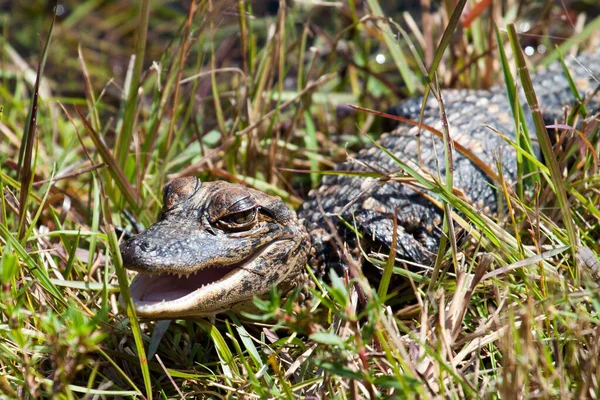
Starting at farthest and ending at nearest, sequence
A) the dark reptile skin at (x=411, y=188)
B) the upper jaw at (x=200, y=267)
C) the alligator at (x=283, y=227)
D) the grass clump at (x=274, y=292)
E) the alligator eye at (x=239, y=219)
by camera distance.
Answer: the dark reptile skin at (x=411, y=188) < the alligator eye at (x=239, y=219) < the alligator at (x=283, y=227) < the upper jaw at (x=200, y=267) < the grass clump at (x=274, y=292)

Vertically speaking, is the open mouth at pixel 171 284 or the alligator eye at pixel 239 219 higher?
the alligator eye at pixel 239 219

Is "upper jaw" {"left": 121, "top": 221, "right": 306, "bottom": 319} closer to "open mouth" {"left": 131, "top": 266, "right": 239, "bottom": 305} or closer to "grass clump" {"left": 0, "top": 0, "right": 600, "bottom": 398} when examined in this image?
"open mouth" {"left": 131, "top": 266, "right": 239, "bottom": 305}

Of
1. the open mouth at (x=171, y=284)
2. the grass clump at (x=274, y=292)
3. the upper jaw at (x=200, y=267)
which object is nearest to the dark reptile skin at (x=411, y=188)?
the grass clump at (x=274, y=292)

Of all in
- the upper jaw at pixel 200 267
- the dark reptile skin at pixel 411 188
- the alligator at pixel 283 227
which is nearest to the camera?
the upper jaw at pixel 200 267

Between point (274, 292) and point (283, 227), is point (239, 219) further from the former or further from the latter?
point (274, 292)

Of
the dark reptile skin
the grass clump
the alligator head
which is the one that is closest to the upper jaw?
the alligator head

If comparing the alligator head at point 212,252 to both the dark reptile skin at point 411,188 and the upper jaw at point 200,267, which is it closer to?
the upper jaw at point 200,267

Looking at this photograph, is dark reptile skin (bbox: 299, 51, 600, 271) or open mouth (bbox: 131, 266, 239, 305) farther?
dark reptile skin (bbox: 299, 51, 600, 271)

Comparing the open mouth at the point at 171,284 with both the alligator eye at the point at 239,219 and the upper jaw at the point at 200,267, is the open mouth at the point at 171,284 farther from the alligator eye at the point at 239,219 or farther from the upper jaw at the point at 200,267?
the alligator eye at the point at 239,219

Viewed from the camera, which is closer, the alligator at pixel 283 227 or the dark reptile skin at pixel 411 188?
the alligator at pixel 283 227
